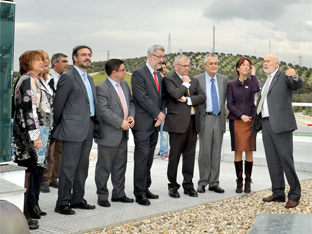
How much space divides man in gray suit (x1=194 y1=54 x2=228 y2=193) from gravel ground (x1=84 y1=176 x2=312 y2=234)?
53cm

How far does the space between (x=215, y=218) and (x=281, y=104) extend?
1.56 m

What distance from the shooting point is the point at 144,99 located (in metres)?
5.44

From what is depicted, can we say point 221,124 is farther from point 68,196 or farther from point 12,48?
point 12,48

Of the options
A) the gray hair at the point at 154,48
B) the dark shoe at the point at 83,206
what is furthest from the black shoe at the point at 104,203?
the gray hair at the point at 154,48

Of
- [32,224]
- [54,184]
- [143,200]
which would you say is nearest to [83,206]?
[143,200]

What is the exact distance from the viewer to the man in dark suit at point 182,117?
571 cm

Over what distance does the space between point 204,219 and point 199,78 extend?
2.06 metres

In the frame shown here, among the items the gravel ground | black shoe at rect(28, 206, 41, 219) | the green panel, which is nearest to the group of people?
black shoe at rect(28, 206, 41, 219)

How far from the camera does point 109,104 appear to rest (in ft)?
17.5

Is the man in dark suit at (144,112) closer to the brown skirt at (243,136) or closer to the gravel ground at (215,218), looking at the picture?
the gravel ground at (215,218)

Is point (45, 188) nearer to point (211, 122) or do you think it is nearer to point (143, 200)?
point (143, 200)

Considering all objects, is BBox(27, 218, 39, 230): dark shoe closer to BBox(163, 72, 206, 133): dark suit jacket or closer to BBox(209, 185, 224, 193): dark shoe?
BBox(163, 72, 206, 133): dark suit jacket

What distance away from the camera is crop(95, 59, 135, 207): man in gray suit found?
17.3 feet

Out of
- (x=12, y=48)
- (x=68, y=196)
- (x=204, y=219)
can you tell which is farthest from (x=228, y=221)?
(x=12, y=48)
